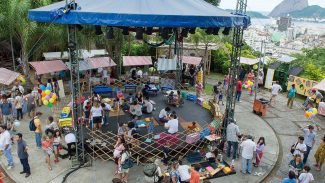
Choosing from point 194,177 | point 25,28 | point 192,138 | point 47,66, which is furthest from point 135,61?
point 194,177

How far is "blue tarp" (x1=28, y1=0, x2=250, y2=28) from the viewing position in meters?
10.0

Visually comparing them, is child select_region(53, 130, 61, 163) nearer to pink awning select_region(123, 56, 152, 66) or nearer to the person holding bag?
the person holding bag

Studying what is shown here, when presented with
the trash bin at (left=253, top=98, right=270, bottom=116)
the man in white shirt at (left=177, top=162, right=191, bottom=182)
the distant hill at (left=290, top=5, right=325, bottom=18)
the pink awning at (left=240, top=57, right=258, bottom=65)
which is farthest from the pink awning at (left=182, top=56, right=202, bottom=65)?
the distant hill at (left=290, top=5, right=325, bottom=18)

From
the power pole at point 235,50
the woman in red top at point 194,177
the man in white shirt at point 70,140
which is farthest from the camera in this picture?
the power pole at point 235,50

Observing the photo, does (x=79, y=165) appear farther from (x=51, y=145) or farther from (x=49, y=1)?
(x=49, y=1)

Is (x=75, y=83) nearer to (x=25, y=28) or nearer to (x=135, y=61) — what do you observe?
(x=25, y=28)

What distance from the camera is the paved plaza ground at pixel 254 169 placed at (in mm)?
10586

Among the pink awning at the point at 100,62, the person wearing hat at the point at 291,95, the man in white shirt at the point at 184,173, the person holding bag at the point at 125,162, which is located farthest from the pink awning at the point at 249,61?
the person holding bag at the point at 125,162

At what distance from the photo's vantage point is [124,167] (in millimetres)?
9930

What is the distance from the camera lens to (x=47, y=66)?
1947cm

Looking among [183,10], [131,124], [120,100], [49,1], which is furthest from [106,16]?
[49,1]

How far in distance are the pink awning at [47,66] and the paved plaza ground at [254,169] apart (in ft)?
10.2

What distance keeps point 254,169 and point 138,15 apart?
701cm

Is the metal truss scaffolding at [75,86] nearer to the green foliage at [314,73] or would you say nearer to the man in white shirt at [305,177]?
the man in white shirt at [305,177]
